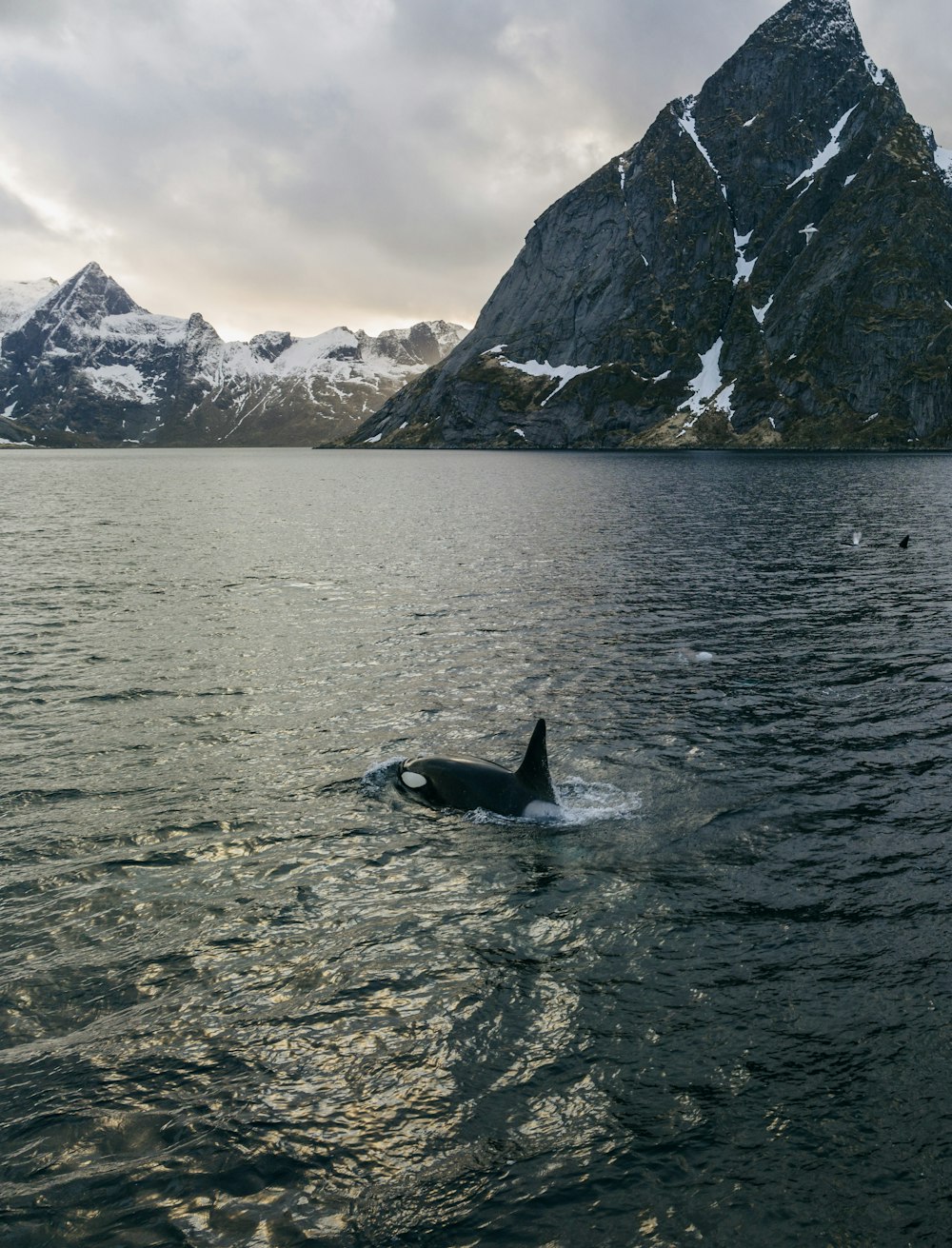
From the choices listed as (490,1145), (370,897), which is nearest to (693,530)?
(370,897)

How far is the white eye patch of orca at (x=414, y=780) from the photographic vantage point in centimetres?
2160

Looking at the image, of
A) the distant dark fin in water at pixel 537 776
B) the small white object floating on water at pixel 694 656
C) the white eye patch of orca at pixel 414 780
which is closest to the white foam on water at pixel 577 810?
the distant dark fin in water at pixel 537 776

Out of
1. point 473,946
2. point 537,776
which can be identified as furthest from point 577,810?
point 473,946

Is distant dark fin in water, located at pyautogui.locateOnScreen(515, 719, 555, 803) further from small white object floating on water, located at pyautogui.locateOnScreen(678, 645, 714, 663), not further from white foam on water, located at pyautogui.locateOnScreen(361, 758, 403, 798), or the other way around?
small white object floating on water, located at pyautogui.locateOnScreen(678, 645, 714, 663)

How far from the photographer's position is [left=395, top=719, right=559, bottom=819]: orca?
2061cm

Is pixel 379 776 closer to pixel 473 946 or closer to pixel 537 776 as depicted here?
pixel 537 776

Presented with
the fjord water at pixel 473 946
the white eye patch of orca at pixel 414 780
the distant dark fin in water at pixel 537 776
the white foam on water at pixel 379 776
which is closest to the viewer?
the fjord water at pixel 473 946

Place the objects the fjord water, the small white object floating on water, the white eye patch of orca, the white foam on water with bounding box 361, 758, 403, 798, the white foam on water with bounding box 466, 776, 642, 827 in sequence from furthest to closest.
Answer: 1. the small white object floating on water
2. the white foam on water with bounding box 361, 758, 403, 798
3. the white eye patch of orca
4. the white foam on water with bounding box 466, 776, 642, 827
5. the fjord water

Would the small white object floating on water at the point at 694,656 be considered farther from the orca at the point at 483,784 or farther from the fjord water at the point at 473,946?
the orca at the point at 483,784

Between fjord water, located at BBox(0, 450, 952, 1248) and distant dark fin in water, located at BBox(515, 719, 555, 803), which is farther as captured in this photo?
distant dark fin in water, located at BBox(515, 719, 555, 803)

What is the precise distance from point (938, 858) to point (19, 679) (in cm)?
3177

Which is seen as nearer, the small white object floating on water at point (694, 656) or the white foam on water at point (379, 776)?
the white foam on water at point (379, 776)

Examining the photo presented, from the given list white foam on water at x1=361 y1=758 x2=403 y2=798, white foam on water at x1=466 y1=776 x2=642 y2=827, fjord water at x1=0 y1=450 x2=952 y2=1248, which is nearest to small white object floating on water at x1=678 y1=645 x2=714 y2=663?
fjord water at x1=0 y1=450 x2=952 y2=1248

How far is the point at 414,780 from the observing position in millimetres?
21672
